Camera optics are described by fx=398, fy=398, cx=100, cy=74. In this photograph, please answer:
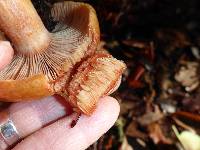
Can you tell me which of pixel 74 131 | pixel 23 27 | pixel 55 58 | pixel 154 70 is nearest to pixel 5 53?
pixel 23 27

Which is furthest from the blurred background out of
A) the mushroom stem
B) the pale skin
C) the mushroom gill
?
the mushroom stem

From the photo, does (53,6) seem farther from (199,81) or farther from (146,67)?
(199,81)

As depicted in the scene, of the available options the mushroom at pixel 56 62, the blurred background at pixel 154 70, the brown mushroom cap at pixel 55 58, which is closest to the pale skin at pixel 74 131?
the mushroom at pixel 56 62

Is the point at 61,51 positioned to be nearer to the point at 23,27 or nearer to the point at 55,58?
the point at 55,58

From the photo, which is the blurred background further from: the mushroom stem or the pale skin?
the mushroom stem

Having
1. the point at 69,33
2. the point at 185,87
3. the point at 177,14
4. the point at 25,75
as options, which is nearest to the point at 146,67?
the point at 185,87

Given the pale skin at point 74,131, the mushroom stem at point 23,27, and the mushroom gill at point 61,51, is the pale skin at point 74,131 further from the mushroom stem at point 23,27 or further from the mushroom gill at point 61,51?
the mushroom stem at point 23,27
